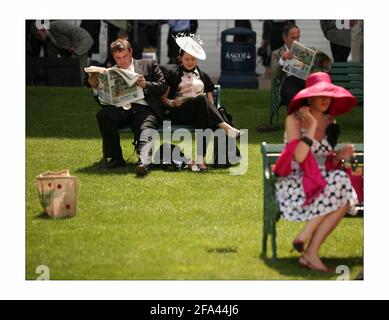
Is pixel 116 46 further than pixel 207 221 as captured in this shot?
Yes

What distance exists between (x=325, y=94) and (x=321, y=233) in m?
0.96

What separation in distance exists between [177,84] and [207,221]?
257 cm

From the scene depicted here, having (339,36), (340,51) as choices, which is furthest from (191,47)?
(340,51)

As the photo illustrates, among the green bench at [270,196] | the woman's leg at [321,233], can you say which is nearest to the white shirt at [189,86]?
the green bench at [270,196]

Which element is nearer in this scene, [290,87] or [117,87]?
[117,87]

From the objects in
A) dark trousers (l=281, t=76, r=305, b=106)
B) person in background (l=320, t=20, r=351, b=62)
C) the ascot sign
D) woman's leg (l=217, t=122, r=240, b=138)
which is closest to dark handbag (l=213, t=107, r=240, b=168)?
woman's leg (l=217, t=122, r=240, b=138)

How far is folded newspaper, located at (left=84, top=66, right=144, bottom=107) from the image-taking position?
32.9ft

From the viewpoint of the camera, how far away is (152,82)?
33.8 ft

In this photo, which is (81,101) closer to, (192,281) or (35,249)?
(35,249)

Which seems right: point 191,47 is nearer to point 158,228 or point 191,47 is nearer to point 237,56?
point 158,228

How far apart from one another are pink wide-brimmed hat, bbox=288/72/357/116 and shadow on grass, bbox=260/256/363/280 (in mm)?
1078

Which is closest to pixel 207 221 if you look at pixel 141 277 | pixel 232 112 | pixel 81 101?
pixel 141 277

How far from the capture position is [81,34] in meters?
16.5

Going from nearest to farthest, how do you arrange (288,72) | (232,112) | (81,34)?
(288,72) → (232,112) → (81,34)
